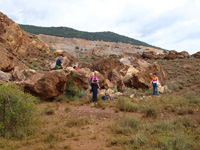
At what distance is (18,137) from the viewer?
4.34 metres

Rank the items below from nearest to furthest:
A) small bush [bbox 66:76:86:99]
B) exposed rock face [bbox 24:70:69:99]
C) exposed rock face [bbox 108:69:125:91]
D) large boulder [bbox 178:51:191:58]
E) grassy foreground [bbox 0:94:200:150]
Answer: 1. grassy foreground [bbox 0:94:200:150]
2. exposed rock face [bbox 24:70:69:99]
3. small bush [bbox 66:76:86:99]
4. exposed rock face [bbox 108:69:125:91]
5. large boulder [bbox 178:51:191:58]

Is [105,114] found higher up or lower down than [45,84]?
lower down

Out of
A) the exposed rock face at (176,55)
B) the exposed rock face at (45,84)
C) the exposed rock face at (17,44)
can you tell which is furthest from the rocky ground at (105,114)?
the exposed rock face at (176,55)

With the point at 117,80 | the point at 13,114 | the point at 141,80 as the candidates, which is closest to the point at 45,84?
the point at 13,114

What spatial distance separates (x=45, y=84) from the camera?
8797 mm

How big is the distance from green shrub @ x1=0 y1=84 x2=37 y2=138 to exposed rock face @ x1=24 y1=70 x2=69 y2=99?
404 cm

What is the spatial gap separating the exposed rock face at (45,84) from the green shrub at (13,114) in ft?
13.2

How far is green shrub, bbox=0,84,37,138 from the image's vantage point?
4422 millimetres

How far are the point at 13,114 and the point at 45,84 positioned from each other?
4449mm

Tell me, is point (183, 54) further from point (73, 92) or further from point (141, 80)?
point (73, 92)

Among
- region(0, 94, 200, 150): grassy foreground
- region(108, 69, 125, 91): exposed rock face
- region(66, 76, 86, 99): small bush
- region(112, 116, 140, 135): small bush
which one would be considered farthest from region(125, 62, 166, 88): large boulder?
region(112, 116, 140, 135): small bush

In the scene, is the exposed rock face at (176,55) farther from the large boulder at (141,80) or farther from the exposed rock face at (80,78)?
the exposed rock face at (80,78)

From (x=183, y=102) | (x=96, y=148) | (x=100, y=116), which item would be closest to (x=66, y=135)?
(x=96, y=148)

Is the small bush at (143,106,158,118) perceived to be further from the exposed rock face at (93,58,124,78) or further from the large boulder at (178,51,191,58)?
the large boulder at (178,51,191,58)
